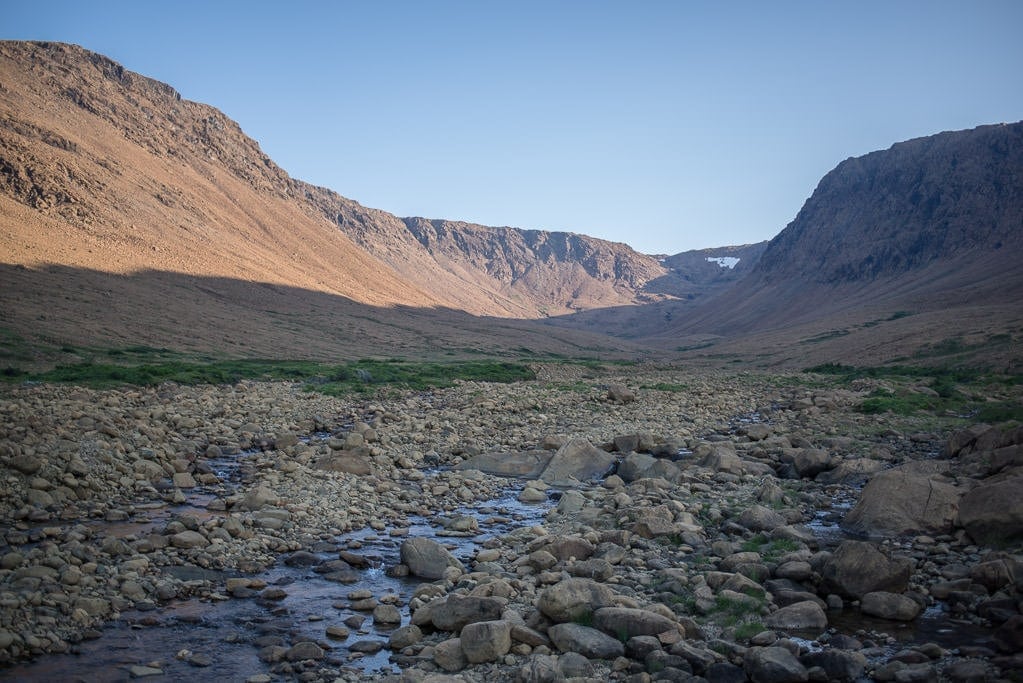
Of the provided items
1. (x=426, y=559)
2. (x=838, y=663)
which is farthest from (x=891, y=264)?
(x=838, y=663)

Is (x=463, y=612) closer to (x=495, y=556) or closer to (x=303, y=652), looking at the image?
(x=303, y=652)

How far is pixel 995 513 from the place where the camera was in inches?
411

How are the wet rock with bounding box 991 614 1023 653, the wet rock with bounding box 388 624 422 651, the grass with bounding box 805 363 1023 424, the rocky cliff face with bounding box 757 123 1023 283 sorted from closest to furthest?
the wet rock with bounding box 991 614 1023 653, the wet rock with bounding box 388 624 422 651, the grass with bounding box 805 363 1023 424, the rocky cliff face with bounding box 757 123 1023 283

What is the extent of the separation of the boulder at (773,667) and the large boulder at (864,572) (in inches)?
87.6

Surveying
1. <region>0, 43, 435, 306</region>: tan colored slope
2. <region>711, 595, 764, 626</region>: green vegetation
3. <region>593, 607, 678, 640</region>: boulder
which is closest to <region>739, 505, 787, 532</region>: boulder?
<region>711, 595, 764, 626</region>: green vegetation

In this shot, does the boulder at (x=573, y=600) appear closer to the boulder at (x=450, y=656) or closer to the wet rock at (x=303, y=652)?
the boulder at (x=450, y=656)

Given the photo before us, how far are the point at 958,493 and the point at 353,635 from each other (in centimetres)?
1018

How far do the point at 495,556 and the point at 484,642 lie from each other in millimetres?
3247

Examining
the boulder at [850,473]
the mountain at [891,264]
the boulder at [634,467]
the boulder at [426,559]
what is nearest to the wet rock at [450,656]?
the boulder at [426,559]

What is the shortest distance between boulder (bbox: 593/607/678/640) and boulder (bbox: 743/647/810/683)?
0.94 meters

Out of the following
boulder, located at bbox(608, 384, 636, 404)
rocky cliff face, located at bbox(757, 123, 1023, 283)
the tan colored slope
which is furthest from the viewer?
rocky cliff face, located at bbox(757, 123, 1023, 283)

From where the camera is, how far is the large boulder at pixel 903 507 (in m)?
11.4

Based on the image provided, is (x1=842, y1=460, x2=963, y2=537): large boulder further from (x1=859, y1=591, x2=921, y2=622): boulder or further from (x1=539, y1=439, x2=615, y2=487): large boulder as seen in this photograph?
(x1=539, y1=439, x2=615, y2=487): large boulder

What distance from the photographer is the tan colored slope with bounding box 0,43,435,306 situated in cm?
6425
